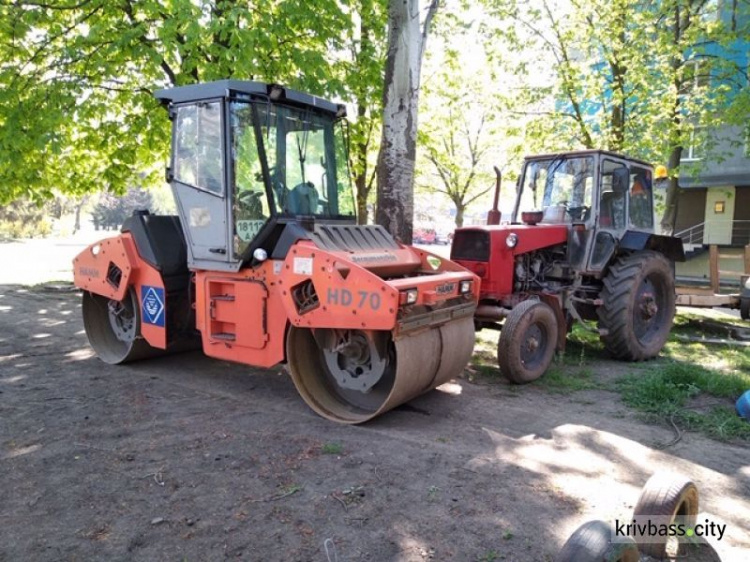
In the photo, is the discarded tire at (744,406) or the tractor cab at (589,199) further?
the tractor cab at (589,199)

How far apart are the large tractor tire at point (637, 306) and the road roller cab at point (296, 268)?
9.03ft

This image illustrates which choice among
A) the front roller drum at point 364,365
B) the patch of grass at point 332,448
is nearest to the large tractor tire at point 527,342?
the front roller drum at point 364,365

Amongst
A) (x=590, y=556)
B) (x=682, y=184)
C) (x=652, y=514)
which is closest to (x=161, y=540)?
(x=590, y=556)

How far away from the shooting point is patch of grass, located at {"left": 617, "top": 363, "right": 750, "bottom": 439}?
4.99 m

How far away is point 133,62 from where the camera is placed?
9.60m

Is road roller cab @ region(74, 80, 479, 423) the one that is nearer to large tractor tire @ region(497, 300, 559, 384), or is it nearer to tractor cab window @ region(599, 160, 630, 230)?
large tractor tire @ region(497, 300, 559, 384)

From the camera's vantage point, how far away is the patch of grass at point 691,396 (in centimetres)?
499

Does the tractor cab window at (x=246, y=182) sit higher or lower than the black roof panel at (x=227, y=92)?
lower

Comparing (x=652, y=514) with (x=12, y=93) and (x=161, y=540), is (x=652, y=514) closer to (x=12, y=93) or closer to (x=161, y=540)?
(x=161, y=540)

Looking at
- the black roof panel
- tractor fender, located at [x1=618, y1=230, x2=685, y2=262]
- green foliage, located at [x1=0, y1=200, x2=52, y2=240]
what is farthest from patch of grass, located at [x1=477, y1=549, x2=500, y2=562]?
green foliage, located at [x1=0, y1=200, x2=52, y2=240]

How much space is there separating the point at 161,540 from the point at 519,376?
13.1 ft

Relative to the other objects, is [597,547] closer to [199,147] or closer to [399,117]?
[199,147]

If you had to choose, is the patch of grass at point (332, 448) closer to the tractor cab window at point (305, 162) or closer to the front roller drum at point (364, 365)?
the front roller drum at point (364, 365)

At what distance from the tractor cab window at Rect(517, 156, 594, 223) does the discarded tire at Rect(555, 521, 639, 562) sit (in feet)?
18.3
